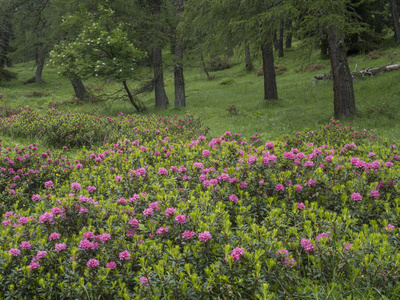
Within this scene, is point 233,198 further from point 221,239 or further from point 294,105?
point 294,105

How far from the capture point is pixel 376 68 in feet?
54.2

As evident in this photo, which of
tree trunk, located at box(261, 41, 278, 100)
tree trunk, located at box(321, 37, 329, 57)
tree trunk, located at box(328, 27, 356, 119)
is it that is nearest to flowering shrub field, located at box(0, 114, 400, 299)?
tree trunk, located at box(328, 27, 356, 119)

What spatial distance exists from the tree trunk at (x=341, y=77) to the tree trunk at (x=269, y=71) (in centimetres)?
482

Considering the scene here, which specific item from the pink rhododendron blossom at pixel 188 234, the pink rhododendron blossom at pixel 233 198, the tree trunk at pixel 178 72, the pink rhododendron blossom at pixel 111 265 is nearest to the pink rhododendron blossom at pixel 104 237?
the pink rhododendron blossom at pixel 111 265

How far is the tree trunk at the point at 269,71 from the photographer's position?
47.2 feet

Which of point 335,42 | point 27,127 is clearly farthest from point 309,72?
point 27,127

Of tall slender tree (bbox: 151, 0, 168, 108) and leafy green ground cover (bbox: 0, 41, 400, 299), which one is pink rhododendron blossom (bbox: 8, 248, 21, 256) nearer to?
leafy green ground cover (bbox: 0, 41, 400, 299)

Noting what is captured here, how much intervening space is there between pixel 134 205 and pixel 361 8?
73.7ft

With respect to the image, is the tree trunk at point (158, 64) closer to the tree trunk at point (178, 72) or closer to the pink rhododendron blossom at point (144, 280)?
the tree trunk at point (178, 72)

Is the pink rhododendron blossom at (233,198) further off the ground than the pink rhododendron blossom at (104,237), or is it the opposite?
the pink rhododendron blossom at (104,237)

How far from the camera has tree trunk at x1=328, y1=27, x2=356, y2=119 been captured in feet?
31.6

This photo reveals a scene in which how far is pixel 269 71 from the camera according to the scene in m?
14.6

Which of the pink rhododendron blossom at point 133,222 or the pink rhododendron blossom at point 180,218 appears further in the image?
the pink rhododendron blossom at point 133,222

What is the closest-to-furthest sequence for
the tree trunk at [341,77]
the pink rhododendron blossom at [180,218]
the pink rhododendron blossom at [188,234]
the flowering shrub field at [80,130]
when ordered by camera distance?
the pink rhododendron blossom at [188,234] < the pink rhododendron blossom at [180,218] < the flowering shrub field at [80,130] < the tree trunk at [341,77]
